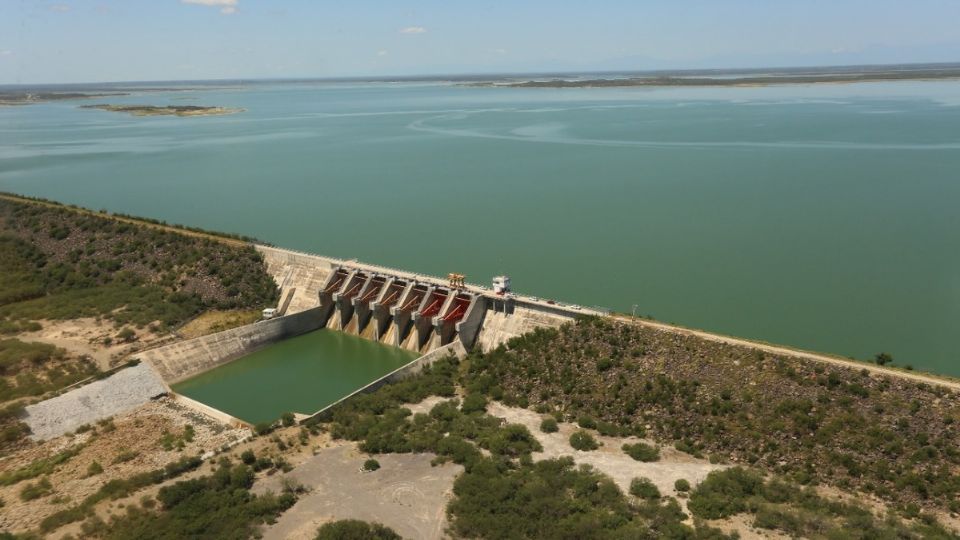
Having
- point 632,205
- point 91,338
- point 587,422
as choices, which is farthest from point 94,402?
point 632,205

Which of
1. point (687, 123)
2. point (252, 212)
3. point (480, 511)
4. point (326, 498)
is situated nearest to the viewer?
point (480, 511)

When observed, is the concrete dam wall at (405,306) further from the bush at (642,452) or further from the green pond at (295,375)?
the bush at (642,452)

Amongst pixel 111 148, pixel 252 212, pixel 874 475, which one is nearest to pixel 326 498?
pixel 874 475

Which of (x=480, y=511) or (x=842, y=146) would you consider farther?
(x=842, y=146)

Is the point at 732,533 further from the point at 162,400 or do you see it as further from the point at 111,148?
the point at 111,148

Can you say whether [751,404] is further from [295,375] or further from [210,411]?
[210,411]

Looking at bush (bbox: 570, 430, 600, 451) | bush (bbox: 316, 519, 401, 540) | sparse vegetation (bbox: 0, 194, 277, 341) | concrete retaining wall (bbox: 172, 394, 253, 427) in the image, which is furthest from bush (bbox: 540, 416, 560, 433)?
sparse vegetation (bbox: 0, 194, 277, 341)

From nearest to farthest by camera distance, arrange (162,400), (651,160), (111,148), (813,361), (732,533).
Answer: (732,533)
(813,361)
(162,400)
(651,160)
(111,148)
